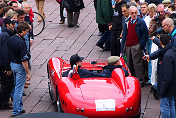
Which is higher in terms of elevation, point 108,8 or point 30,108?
point 108,8

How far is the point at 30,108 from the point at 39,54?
4.08 m

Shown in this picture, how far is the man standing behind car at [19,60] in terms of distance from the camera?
885cm

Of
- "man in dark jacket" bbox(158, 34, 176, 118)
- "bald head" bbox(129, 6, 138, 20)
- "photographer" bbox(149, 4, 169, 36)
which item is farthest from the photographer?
"bald head" bbox(129, 6, 138, 20)

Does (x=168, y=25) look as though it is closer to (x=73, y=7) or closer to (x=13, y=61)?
(x=13, y=61)

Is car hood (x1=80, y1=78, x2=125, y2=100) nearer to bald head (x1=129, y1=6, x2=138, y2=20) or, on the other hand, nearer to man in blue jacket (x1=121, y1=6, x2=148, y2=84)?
man in blue jacket (x1=121, y1=6, x2=148, y2=84)

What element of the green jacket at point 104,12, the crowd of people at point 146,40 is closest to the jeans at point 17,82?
the crowd of people at point 146,40

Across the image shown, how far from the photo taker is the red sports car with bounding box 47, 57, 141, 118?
309 inches

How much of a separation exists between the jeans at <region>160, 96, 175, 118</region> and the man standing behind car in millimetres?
2776

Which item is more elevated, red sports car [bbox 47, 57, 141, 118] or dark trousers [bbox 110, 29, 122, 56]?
red sports car [bbox 47, 57, 141, 118]

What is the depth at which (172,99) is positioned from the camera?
801 centimetres

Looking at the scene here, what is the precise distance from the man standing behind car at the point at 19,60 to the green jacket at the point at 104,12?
4872 mm

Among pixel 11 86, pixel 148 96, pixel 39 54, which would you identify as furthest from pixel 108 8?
pixel 11 86

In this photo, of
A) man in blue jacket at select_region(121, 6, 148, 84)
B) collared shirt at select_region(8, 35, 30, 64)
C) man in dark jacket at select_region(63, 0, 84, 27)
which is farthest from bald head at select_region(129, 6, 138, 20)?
man in dark jacket at select_region(63, 0, 84, 27)

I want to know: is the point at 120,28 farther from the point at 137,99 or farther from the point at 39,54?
the point at 137,99
